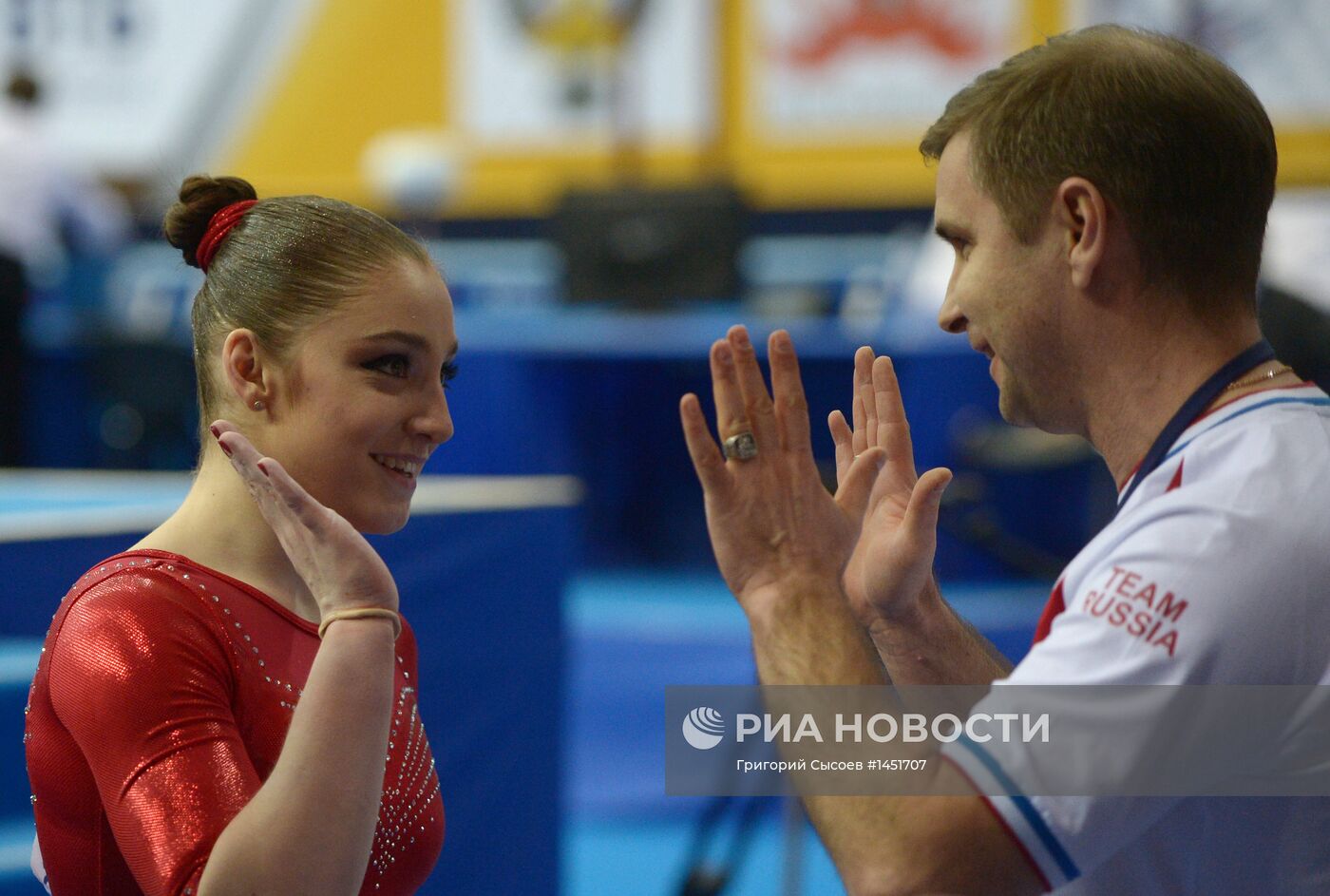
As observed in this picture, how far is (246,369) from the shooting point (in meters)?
1.53

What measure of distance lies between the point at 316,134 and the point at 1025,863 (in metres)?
10.3

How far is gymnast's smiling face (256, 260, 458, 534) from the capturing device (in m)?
1.52

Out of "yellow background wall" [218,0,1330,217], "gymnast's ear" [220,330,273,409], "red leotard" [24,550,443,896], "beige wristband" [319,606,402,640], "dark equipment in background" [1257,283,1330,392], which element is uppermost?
"gymnast's ear" [220,330,273,409]

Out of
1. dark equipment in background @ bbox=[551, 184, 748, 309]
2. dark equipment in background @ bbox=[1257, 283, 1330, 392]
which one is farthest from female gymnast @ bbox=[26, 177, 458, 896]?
dark equipment in background @ bbox=[551, 184, 748, 309]

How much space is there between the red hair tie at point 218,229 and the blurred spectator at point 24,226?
6323mm

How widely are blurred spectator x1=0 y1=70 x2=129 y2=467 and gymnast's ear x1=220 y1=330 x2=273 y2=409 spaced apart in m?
6.43

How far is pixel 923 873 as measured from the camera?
1.26m

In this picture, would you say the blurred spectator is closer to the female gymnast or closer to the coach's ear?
the female gymnast

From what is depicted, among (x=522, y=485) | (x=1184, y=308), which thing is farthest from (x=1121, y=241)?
(x=522, y=485)

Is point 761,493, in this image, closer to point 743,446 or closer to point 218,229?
point 743,446

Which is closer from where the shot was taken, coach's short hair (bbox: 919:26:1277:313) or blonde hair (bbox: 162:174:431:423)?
coach's short hair (bbox: 919:26:1277:313)

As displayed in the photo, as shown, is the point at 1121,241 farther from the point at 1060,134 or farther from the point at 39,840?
the point at 39,840

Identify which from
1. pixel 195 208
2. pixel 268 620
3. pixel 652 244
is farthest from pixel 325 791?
pixel 652 244

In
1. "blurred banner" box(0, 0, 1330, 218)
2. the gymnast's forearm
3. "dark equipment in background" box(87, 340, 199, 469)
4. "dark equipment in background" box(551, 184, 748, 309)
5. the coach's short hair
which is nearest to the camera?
the gymnast's forearm
